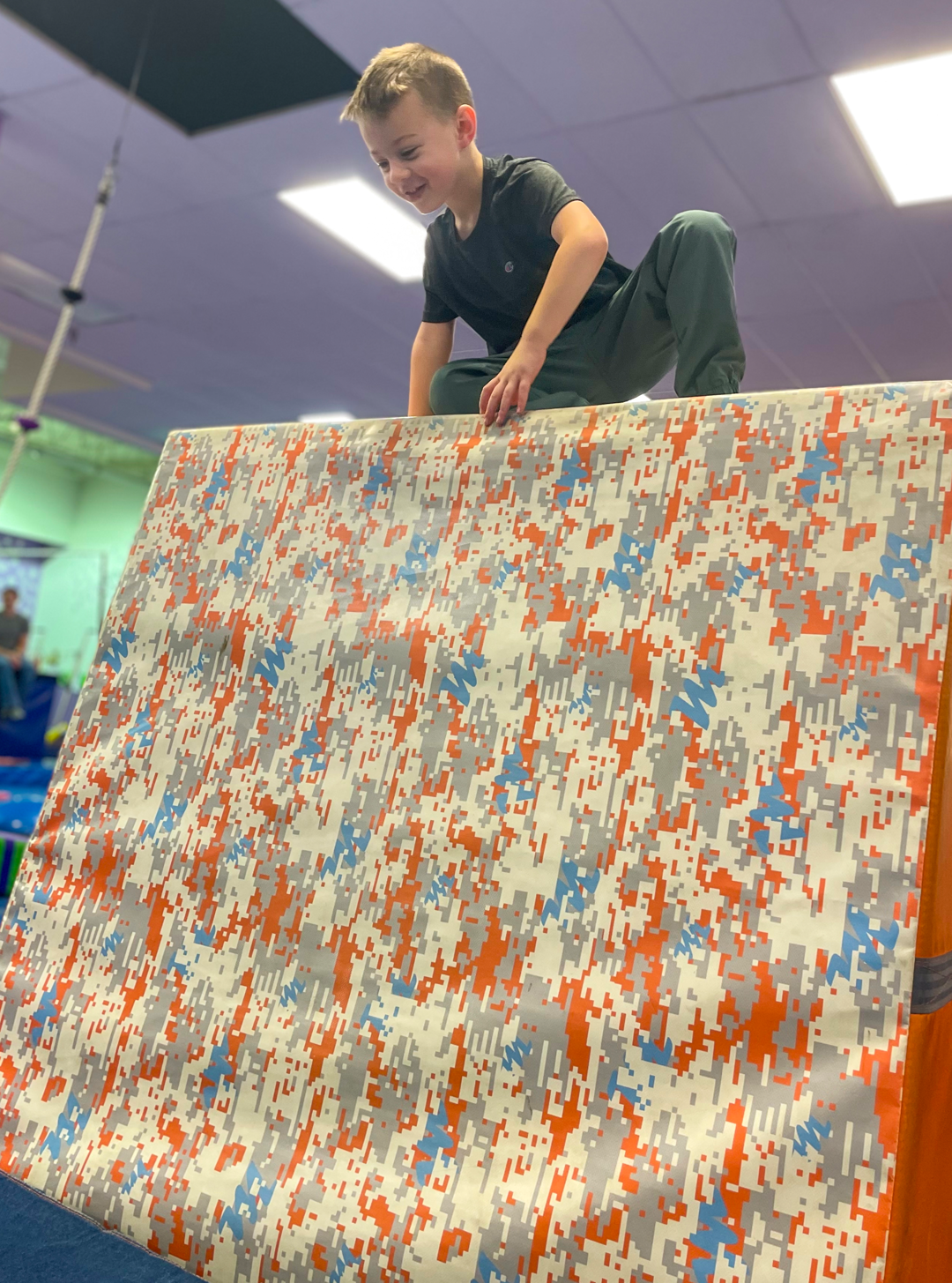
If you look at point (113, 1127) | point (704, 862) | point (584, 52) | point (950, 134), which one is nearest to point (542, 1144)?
point (704, 862)

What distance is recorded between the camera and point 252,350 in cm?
454

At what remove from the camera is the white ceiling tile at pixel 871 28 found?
2.00 meters

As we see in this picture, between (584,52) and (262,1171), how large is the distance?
254 cm

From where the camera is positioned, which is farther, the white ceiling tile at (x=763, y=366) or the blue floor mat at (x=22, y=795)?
the white ceiling tile at (x=763, y=366)

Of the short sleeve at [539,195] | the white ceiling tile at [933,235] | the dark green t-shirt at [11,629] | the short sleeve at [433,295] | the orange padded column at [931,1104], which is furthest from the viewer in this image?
the dark green t-shirt at [11,629]

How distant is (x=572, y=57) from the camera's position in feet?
7.64

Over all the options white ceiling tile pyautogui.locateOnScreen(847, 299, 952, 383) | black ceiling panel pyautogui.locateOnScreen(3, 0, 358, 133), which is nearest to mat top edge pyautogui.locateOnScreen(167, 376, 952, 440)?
black ceiling panel pyautogui.locateOnScreen(3, 0, 358, 133)

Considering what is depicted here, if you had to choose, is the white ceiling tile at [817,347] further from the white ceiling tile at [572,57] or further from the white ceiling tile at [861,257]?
the white ceiling tile at [572,57]

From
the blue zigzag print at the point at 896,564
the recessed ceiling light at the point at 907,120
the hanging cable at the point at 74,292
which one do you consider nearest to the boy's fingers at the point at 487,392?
the blue zigzag print at the point at 896,564

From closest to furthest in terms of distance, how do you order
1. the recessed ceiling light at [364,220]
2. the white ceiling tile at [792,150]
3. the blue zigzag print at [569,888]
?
1. the blue zigzag print at [569,888]
2. the white ceiling tile at [792,150]
3. the recessed ceiling light at [364,220]

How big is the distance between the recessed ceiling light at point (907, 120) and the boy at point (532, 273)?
1.80 metres

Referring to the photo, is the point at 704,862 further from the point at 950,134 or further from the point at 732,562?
the point at 950,134

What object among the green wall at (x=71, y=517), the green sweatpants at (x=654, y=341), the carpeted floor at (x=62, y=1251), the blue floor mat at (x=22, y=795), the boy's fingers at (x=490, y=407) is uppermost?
the green wall at (x=71, y=517)

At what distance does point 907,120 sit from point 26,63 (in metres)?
2.49
